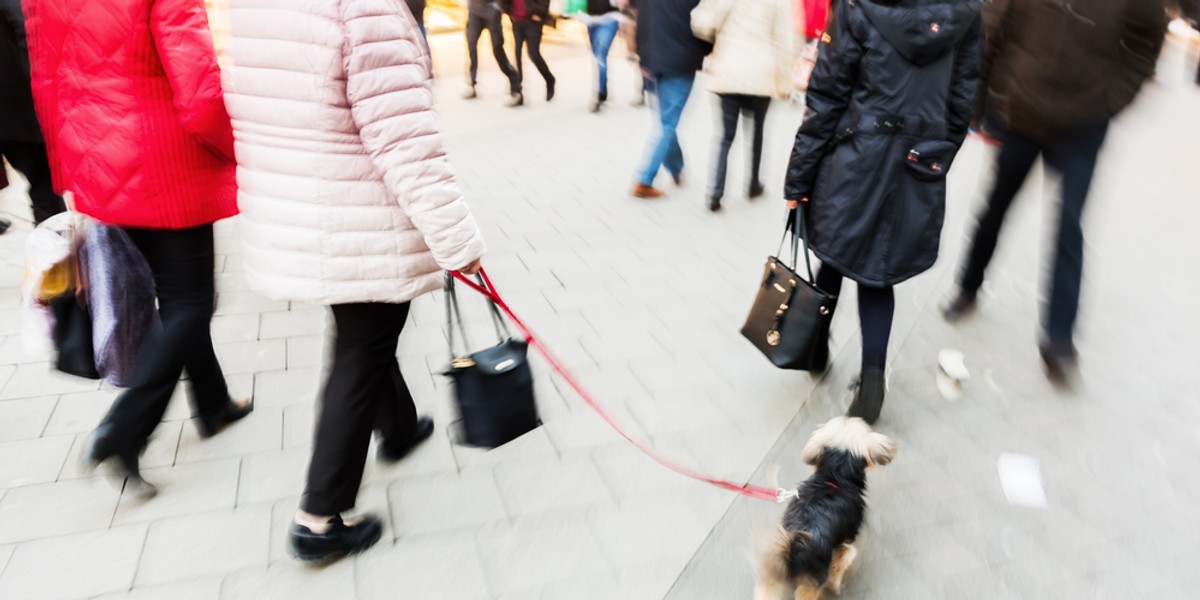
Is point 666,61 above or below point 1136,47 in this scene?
below

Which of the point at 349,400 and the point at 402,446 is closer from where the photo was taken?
the point at 349,400

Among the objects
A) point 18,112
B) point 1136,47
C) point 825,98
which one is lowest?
point 18,112

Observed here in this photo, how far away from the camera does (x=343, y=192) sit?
1965mm

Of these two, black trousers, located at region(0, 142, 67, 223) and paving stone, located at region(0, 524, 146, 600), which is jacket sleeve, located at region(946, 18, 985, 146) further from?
black trousers, located at region(0, 142, 67, 223)

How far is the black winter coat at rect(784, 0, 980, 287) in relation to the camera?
2.56 meters

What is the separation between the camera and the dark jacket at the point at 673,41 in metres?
5.46

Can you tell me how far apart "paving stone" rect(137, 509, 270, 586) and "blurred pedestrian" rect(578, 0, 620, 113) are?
6.91 m

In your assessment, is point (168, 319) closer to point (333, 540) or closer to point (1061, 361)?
point (333, 540)

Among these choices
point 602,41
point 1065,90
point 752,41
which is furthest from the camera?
point 602,41

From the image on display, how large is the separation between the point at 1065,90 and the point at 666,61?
9.69 ft

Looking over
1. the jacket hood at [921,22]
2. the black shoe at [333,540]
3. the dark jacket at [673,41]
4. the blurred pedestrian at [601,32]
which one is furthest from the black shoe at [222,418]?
the blurred pedestrian at [601,32]

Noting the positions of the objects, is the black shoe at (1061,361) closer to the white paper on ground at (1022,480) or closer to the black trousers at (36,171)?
the white paper on ground at (1022,480)

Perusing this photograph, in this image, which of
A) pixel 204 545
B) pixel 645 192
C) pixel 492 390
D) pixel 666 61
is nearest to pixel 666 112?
pixel 666 61

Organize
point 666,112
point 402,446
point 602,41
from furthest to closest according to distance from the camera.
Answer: point 602,41
point 666,112
point 402,446
